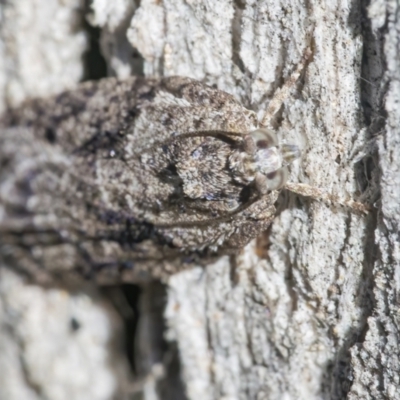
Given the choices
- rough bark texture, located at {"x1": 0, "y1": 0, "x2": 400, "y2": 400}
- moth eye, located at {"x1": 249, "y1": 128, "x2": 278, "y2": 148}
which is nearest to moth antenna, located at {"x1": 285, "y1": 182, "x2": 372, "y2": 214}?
rough bark texture, located at {"x1": 0, "y1": 0, "x2": 400, "y2": 400}

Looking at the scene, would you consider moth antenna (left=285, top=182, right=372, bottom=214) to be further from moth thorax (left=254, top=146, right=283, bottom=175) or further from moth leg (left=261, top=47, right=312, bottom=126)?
moth leg (left=261, top=47, right=312, bottom=126)

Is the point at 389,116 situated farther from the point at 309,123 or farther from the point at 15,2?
the point at 15,2

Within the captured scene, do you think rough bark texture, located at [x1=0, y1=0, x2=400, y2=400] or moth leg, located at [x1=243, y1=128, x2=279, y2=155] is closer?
rough bark texture, located at [x1=0, y1=0, x2=400, y2=400]

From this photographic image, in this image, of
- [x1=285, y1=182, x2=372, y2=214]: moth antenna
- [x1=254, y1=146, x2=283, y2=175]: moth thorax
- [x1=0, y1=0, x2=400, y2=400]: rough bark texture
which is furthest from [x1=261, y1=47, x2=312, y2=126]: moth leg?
[x1=285, y1=182, x2=372, y2=214]: moth antenna

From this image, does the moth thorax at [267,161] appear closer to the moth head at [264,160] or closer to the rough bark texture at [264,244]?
the moth head at [264,160]

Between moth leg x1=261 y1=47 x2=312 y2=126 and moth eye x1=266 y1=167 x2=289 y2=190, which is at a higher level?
moth leg x1=261 y1=47 x2=312 y2=126

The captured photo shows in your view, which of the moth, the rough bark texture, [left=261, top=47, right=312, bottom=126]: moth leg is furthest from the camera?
the moth

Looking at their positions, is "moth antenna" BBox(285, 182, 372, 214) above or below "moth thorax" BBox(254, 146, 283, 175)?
below

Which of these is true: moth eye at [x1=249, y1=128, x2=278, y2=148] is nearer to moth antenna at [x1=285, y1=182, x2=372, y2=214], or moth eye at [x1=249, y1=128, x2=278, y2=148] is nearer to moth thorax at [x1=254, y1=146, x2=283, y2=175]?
moth thorax at [x1=254, y1=146, x2=283, y2=175]

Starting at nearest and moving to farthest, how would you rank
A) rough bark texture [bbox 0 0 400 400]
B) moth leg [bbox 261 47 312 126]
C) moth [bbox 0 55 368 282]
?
rough bark texture [bbox 0 0 400 400]
moth leg [bbox 261 47 312 126]
moth [bbox 0 55 368 282]
